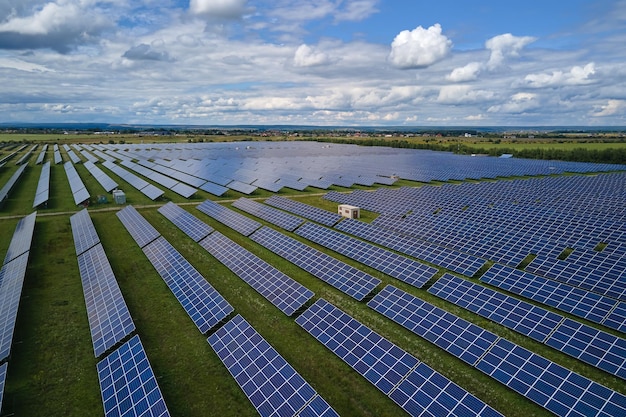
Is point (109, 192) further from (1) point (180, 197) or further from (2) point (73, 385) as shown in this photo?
(2) point (73, 385)

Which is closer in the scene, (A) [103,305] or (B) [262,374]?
(B) [262,374]

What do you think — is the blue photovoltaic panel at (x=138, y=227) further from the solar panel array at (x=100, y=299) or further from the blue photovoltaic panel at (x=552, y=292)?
the blue photovoltaic panel at (x=552, y=292)

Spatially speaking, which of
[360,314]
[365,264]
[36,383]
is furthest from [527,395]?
[36,383]

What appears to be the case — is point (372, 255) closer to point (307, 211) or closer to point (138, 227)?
point (307, 211)

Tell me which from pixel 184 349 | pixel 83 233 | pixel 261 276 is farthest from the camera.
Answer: pixel 83 233

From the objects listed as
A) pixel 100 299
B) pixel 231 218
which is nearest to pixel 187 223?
pixel 231 218

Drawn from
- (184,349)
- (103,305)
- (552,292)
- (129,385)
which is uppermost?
(103,305)

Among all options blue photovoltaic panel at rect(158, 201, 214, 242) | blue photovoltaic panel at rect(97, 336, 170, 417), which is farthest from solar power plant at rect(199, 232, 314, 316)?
blue photovoltaic panel at rect(97, 336, 170, 417)
